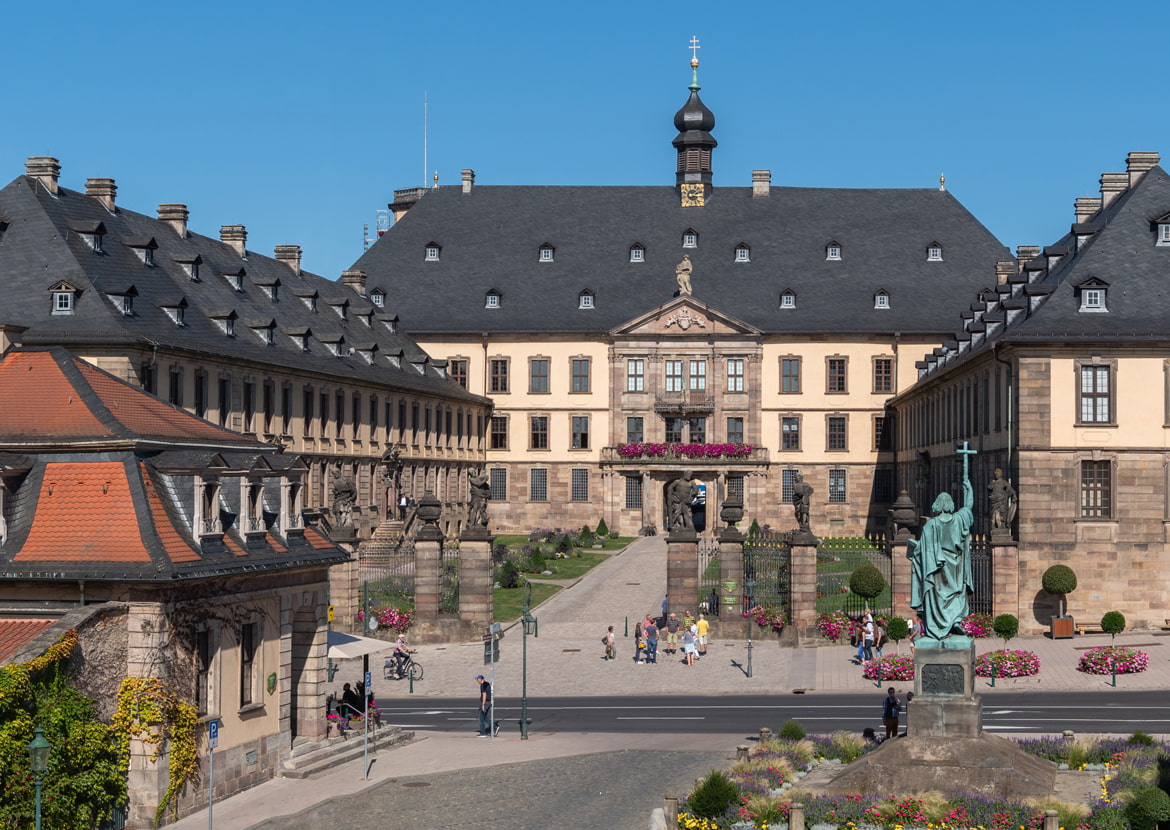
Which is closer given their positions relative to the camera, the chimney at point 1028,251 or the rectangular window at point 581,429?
the chimney at point 1028,251

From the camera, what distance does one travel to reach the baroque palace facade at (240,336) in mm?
55156

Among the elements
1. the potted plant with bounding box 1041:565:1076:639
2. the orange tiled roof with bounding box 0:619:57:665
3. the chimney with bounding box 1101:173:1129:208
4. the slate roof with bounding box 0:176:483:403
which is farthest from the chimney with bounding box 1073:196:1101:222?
the orange tiled roof with bounding box 0:619:57:665

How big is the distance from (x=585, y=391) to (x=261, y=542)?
66.6 metres

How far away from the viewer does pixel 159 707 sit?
24.4 meters

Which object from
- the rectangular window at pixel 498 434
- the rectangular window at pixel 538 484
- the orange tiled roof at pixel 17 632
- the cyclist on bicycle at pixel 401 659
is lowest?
the cyclist on bicycle at pixel 401 659

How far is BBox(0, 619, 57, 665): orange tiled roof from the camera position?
76.9 feet

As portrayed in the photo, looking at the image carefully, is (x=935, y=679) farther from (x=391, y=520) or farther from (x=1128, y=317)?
(x=391, y=520)

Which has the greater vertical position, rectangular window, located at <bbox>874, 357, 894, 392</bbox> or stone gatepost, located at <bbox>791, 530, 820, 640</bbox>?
rectangular window, located at <bbox>874, 357, 894, 392</bbox>

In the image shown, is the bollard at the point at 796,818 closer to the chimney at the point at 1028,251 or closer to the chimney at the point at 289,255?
the chimney at the point at 1028,251

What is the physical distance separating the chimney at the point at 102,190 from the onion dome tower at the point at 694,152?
45.5m

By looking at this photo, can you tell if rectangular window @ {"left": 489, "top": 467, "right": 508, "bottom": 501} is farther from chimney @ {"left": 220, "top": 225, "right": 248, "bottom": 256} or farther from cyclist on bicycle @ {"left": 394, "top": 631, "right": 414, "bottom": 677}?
cyclist on bicycle @ {"left": 394, "top": 631, "right": 414, "bottom": 677}

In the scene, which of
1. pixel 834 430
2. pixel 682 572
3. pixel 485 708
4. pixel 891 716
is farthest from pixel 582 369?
pixel 891 716

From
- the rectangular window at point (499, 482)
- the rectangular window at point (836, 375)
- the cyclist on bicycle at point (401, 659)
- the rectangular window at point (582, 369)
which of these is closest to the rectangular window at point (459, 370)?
the rectangular window at point (499, 482)

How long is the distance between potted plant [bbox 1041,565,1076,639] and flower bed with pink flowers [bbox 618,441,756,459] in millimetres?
42033
